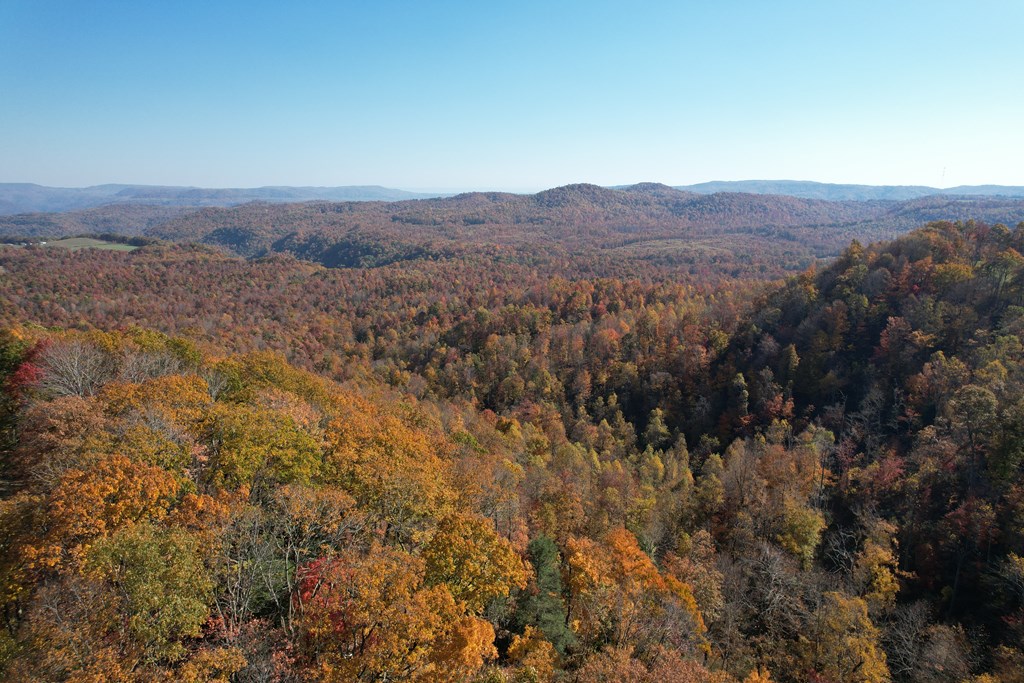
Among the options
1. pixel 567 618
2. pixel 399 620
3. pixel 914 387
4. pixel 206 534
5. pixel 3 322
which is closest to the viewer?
pixel 399 620

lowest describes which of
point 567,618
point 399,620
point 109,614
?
point 567,618

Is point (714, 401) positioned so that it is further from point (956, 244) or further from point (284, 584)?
point (284, 584)

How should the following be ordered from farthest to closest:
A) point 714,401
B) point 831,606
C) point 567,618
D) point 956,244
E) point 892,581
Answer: point 714,401 → point 956,244 → point 892,581 → point 831,606 → point 567,618

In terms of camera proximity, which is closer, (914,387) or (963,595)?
(963,595)

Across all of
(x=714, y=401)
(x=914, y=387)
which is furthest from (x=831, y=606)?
(x=714, y=401)

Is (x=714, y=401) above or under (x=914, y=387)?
under

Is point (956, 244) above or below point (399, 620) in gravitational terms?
above

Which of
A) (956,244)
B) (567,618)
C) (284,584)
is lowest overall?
(567,618)

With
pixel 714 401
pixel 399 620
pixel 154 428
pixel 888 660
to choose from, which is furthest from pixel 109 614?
pixel 714 401

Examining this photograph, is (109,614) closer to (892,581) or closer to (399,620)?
(399,620)
